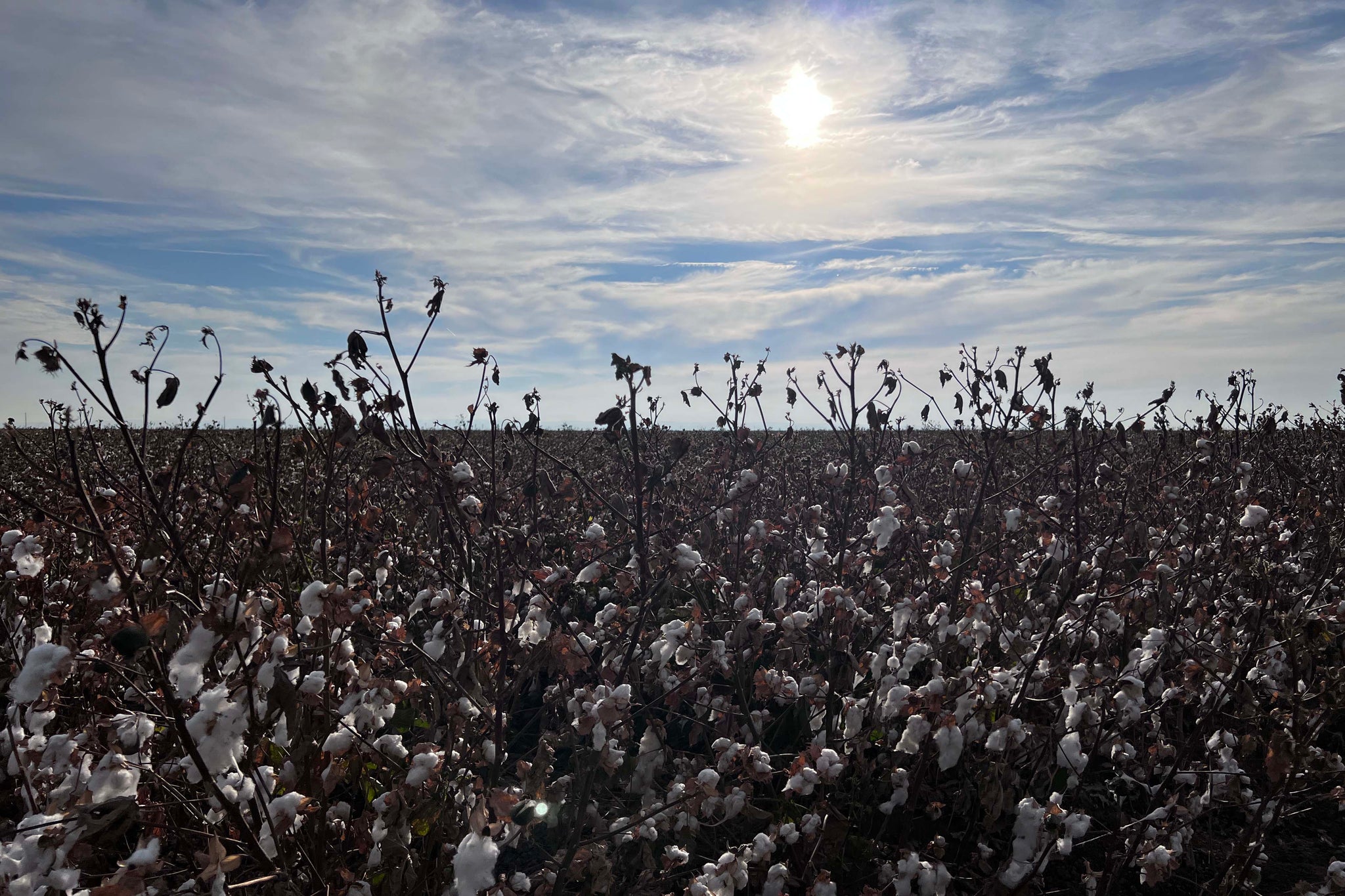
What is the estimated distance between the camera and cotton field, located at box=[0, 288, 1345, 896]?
2.20 metres

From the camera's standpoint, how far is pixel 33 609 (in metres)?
3.86

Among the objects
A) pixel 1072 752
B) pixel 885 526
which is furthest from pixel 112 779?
pixel 1072 752

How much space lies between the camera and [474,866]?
77.0 inches

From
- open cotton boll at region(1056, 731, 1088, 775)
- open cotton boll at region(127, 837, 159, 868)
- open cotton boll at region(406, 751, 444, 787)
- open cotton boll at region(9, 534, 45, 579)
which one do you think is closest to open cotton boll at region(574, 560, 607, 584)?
open cotton boll at region(406, 751, 444, 787)

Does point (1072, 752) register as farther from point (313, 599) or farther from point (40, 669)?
point (40, 669)

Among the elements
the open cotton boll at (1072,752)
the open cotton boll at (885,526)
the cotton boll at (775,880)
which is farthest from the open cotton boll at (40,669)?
the open cotton boll at (1072,752)

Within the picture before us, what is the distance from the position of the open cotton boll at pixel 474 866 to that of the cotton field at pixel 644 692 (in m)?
0.01

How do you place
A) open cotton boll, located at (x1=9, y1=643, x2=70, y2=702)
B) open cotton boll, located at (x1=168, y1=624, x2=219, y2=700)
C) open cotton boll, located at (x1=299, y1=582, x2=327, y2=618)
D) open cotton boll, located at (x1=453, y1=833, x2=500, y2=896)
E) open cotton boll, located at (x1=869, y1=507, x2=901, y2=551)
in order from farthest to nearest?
open cotton boll, located at (x1=869, y1=507, x2=901, y2=551) < open cotton boll, located at (x1=299, y1=582, x2=327, y2=618) < open cotton boll, located at (x1=453, y1=833, x2=500, y2=896) < open cotton boll, located at (x1=168, y1=624, x2=219, y2=700) < open cotton boll, located at (x1=9, y1=643, x2=70, y2=702)

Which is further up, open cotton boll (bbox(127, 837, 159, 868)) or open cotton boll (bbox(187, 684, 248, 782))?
open cotton boll (bbox(187, 684, 248, 782))

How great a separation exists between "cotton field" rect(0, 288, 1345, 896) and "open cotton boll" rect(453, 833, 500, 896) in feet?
0.05

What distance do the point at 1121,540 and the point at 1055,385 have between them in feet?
2.90

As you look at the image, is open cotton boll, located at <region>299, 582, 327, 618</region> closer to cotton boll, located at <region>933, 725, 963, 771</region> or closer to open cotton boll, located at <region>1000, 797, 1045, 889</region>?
cotton boll, located at <region>933, 725, 963, 771</region>

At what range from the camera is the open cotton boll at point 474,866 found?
1.94 metres

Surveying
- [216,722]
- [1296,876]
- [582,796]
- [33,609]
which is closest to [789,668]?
[582,796]
